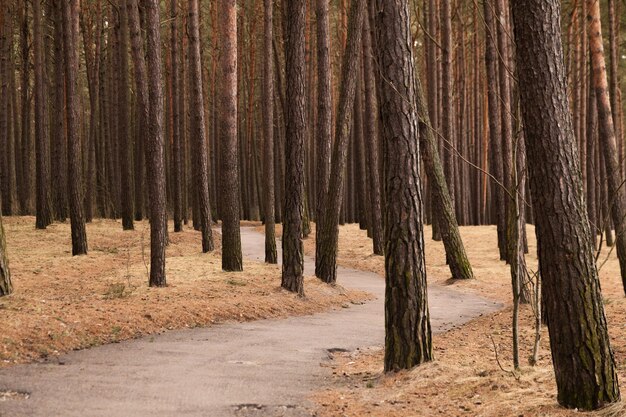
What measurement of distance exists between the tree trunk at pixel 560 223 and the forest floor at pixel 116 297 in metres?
5.70

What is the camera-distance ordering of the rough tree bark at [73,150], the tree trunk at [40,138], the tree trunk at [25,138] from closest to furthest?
the rough tree bark at [73,150]
the tree trunk at [40,138]
the tree trunk at [25,138]

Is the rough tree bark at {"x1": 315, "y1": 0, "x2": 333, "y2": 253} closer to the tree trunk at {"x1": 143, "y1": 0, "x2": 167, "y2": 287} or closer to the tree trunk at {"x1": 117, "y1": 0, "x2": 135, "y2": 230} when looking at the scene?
the tree trunk at {"x1": 143, "y1": 0, "x2": 167, "y2": 287}

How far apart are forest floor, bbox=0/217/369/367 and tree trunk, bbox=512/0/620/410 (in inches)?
224

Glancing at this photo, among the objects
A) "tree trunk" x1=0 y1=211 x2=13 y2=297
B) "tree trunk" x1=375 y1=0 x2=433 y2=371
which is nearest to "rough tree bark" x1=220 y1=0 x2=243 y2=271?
"tree trunk" x1=0 y1=211 x2=13 y2=297

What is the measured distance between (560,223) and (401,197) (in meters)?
2.19

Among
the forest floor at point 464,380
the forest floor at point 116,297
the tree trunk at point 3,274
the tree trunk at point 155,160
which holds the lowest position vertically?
the forest floor at point 464,380

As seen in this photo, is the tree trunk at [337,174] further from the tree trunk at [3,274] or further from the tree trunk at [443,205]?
the tree trunk at [3,274]

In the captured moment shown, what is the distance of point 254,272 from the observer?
1619cm

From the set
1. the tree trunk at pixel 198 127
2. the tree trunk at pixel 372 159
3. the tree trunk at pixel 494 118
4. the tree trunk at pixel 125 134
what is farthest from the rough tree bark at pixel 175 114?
the tree trunk at pixel 494 118

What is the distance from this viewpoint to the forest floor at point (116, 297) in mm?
9078

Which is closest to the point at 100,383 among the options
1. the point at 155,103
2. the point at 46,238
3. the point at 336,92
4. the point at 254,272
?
the point at 155,103

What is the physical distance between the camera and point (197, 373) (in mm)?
7789

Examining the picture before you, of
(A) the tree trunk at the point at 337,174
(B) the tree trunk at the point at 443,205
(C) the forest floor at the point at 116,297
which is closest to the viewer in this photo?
(C) the forest floor at the point at 116,297

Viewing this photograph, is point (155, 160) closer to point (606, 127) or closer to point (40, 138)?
point (606, 127)
